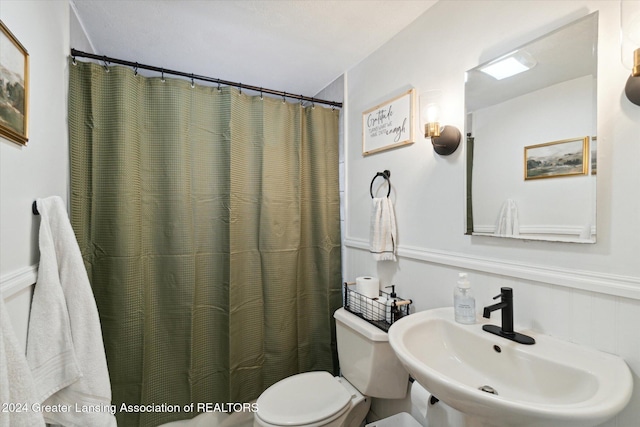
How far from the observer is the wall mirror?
94cm

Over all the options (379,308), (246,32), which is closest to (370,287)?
(379,308)

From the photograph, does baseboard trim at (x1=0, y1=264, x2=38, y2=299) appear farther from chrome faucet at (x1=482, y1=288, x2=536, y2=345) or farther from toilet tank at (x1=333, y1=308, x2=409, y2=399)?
chrome faucet at (x1=482, y1=288, x2=536, y2=345)

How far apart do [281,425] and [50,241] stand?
3.75ft

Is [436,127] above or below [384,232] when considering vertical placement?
above

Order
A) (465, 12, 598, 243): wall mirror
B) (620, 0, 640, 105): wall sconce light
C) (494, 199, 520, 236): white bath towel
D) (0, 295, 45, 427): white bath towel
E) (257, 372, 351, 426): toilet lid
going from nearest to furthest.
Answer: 1. (0, 295, 45, 427): white bath towel
2. (620, 0, 640, 105): wall sconce light
3. (465, 12, 598, 243): wall mirror
4. (494, 199, 520, 236): white bath towel
5. (257, 372, 351, 426): toilet lid

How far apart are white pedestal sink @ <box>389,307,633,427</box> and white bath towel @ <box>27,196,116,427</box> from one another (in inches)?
42.6

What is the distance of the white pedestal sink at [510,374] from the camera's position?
2.18 ft

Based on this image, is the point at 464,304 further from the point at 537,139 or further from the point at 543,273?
the point at 537,139

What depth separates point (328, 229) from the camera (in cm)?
209

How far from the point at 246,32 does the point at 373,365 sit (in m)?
1.83

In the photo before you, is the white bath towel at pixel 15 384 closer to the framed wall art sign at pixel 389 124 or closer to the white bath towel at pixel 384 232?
the white bath towel at pixel 384 232

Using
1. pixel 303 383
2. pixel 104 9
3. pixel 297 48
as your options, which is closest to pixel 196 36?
pixel 104 9

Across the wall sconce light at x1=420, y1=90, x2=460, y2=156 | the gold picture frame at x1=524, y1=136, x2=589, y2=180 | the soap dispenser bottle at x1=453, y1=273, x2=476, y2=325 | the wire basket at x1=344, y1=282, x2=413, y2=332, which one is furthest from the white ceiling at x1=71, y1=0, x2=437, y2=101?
the wire basket at x1=344, y1=282, x2=413, y2=332

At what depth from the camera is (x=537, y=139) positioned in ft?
3.46
